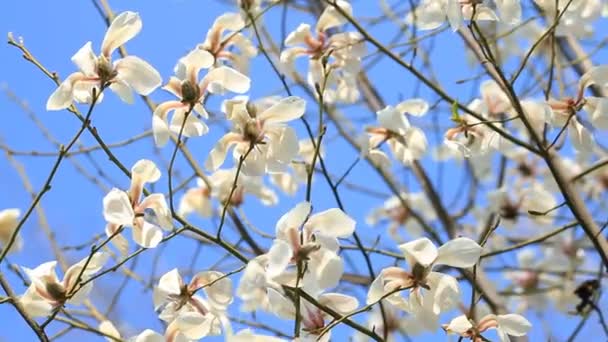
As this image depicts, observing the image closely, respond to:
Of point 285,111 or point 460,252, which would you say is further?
point 285,111

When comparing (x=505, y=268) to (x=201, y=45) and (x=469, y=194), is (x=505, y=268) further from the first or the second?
(x=201, y=45)

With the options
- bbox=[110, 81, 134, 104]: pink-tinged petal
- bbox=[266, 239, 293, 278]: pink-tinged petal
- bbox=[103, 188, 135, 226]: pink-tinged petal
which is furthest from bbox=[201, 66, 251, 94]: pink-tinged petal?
bbox=[266, 239, 293, 278]: pink-tinged petal

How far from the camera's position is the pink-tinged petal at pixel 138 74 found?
1.38 meters

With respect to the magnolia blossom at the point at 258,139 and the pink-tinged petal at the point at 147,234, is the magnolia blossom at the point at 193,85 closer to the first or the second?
the magnolia blossom at the point at 258,139

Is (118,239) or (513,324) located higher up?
(118,239)

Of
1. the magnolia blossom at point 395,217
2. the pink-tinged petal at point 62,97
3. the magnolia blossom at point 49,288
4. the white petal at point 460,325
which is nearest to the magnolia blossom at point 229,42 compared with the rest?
the pink-tinged petal at point 62,97

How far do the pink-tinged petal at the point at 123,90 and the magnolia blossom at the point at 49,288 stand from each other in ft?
0.78

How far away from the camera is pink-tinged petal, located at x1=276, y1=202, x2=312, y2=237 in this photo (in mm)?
1213

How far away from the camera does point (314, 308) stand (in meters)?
1.32

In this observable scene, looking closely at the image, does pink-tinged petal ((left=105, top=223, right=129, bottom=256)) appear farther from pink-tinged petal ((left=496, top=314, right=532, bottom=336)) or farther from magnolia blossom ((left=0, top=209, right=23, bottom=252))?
pink-tinged petal ((left=496, top=314, right=532, bottom=336))

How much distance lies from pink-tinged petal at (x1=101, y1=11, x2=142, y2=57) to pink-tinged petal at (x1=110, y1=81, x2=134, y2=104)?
5cm

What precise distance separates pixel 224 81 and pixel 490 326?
1.74ft

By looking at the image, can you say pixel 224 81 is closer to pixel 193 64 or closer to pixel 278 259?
pixel 193 64

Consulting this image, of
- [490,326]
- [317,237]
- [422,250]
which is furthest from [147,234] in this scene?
[490,326]
